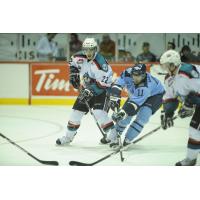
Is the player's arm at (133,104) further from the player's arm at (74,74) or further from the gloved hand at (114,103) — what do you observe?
the player's arm at (74,74)

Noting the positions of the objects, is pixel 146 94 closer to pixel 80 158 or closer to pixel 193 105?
pixel 193 105

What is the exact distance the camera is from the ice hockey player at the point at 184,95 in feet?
15.0

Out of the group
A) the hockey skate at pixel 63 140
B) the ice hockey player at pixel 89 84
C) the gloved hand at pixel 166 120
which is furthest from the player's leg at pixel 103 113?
the gloved hand at pixel 166 120

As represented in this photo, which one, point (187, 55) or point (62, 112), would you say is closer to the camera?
point (187, 55)

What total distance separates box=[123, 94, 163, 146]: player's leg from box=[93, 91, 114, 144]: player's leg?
144mm

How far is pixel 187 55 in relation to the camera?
4.62m

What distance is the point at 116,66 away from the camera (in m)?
4.67

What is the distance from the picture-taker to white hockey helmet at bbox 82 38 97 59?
184 inches

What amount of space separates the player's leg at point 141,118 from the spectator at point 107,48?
419 mm

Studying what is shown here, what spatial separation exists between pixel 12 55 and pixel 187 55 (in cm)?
127

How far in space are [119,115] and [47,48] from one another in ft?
2.34

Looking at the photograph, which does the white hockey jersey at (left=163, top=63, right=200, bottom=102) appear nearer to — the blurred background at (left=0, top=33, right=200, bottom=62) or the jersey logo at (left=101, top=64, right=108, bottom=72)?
the blurred background at (left=0, top=33, right=200, bottom=62)

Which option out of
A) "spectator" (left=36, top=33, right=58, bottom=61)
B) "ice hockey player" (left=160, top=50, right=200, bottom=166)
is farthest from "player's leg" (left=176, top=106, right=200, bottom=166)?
"spectator" (left=36, top=33, right=58, bottom=61)
